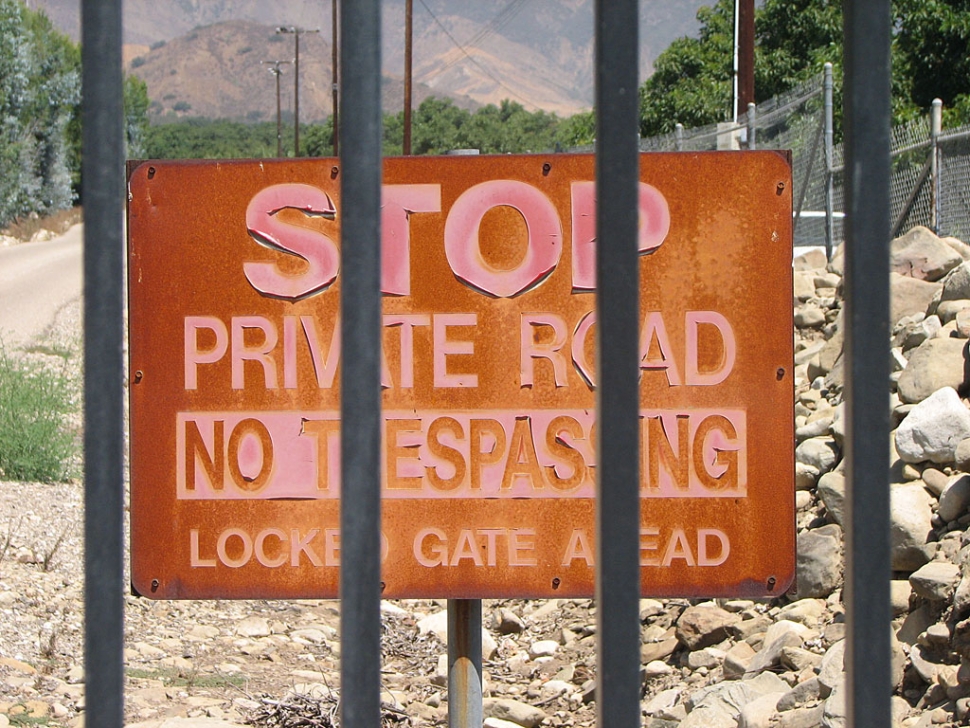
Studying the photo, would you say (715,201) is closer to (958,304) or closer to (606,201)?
(606,201)

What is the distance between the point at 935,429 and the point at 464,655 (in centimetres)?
382

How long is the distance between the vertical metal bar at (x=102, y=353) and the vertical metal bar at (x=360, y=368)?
A: 22 cm

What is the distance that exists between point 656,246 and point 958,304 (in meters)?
5.18

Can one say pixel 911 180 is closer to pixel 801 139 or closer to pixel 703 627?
pixel 801 139

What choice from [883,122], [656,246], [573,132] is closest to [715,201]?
[656,246]

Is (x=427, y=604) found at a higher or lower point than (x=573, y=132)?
lower

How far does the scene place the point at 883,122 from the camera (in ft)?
3.41

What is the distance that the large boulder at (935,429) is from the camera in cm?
562

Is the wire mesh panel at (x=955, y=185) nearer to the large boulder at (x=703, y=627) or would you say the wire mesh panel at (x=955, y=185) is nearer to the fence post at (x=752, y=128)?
the fence post at (x=752, y=128)

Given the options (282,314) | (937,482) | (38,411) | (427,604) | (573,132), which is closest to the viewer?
(282,314)

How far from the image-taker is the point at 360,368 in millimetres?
1030

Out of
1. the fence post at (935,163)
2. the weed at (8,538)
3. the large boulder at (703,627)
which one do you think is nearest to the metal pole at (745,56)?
the fence post at (935,163)

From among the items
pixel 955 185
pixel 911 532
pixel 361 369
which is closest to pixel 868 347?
pixel 361 369

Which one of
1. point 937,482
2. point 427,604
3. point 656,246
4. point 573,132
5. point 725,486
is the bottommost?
point 427,604
